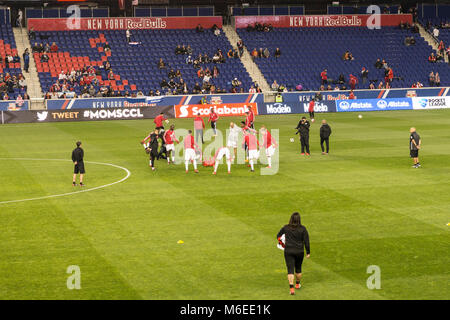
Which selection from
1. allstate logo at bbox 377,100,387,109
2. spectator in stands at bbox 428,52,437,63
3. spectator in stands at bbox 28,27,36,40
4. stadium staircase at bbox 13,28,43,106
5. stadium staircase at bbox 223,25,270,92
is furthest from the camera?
spectator in stands at bbox 428,52,437,63

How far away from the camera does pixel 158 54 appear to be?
66.8m

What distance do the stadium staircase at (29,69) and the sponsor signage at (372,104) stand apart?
25813 mm

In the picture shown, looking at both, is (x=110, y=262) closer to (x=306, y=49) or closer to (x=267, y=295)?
(x=267, y=295)

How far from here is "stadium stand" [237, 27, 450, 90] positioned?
68125mm

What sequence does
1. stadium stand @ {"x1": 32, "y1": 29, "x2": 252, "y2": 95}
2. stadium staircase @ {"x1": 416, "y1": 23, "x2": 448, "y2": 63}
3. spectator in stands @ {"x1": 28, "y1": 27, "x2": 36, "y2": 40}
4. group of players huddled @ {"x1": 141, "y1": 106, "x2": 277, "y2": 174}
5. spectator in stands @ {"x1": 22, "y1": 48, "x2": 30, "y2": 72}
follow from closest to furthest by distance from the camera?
group of players huddled @ {"x1": 141, "y1": 106, "x2": 277, "y2": 174}
spectator in stands @ {"x1": 22, "y1": 48, "x2": 30, "y2": 72}
stadium stand @ {"x1": 32, "y1": 29, "x2": 252, "y2": 95}
spectator in stands @ {"x1": 28, "y1": 27, "x2": 36, "y2": 40}
stadium staircase @ {"x1": 416, "y1": 23, "x2": 448, "y2": 63}

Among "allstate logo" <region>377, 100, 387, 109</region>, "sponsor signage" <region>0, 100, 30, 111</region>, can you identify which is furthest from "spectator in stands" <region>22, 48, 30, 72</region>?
"allstate logo" <region>377, 100, 387, 109</region>

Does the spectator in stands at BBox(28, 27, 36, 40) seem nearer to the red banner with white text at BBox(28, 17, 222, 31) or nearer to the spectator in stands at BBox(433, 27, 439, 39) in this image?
the red banner with white text at BBox(28, 17, 222, 31)

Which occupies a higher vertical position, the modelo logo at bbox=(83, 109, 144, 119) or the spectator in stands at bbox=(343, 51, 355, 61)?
the spectator in stands at bbox=(343, 51, 355, 61)

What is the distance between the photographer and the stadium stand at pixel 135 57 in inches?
2431

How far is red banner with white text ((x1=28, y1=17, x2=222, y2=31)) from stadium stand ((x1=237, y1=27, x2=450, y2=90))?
4.67 m

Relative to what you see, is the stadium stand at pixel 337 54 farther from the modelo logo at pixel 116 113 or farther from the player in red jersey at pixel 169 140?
the player in red jersey at pixel 169 140

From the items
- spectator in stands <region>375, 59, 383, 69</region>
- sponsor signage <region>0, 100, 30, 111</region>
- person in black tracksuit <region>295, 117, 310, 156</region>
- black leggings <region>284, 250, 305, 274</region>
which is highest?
spectator in stands <region>375, 59, 383, 69</region>

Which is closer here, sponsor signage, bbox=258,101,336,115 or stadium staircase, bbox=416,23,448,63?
sponsor signage, bbox=258,101,336,115

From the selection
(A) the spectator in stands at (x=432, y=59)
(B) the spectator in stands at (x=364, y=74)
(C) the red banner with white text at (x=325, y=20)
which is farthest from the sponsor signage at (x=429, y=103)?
(C) the red banner with white text at (x=325, y=20)
